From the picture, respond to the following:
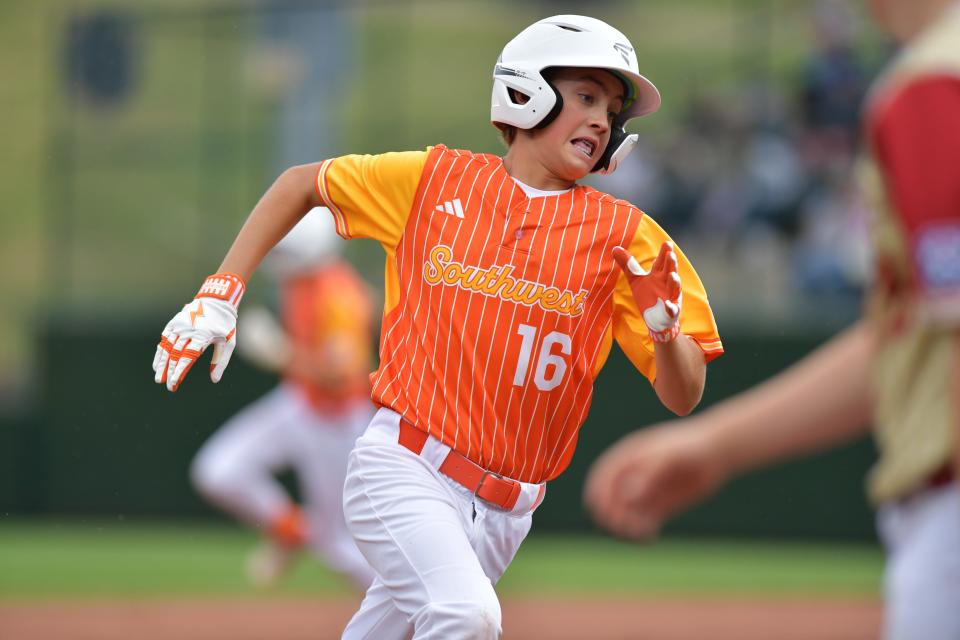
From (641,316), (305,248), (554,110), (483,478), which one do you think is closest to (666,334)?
(641,316)

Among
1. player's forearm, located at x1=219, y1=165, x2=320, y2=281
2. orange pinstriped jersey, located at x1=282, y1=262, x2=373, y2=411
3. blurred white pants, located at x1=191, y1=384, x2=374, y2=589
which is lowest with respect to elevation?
blurred white pants, located at x1=191, y1=384, x2=374, y2=589

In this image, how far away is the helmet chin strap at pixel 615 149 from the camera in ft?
16.3

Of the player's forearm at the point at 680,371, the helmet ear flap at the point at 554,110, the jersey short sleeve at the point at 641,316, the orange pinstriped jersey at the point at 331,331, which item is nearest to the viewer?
the player's forearm at the point at 680,371

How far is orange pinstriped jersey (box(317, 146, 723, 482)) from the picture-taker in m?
4.83

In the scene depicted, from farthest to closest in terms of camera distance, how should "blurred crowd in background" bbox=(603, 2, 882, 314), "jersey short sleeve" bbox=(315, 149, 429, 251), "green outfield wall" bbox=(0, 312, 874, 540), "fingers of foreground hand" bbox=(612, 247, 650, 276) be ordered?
1. "blurred crowd in background" bbox=(603, 2, 882, 314)
2. "green outfield wall" bbox=(0, 312, 874, 540)
3. "jersey short sleeve" bbox=(315, 149, 429, 251)
4. "fingers of foreground hand" bbox=(612, 247, 650, 276)

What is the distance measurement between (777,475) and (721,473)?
Answer: 38.4ft

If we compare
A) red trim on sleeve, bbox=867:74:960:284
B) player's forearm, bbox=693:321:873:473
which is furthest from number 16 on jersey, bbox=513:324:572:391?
red trim on sleeve, bbox=867:74:960:284

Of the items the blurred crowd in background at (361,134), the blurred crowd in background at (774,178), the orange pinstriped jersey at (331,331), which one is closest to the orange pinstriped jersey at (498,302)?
the orange pinstriped jersey at (331,331)

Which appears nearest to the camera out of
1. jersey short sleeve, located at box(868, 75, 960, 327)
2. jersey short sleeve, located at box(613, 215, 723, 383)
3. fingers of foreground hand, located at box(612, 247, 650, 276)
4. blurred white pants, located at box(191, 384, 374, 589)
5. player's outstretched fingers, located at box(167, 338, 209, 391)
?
jersey short sleeve, located at box(868, 75, 960, 327)

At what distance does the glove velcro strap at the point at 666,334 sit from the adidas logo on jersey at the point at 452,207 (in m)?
0.86

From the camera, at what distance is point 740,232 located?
1585 centimetres

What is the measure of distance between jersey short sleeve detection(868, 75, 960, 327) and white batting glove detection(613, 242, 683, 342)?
5.87ft

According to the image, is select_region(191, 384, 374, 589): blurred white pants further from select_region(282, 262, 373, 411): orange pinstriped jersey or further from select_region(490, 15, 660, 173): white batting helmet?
select_region(490, 15, 660, 173): white batting helmet

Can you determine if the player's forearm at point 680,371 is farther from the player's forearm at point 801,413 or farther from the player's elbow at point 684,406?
the player's forearm at point 801,413
